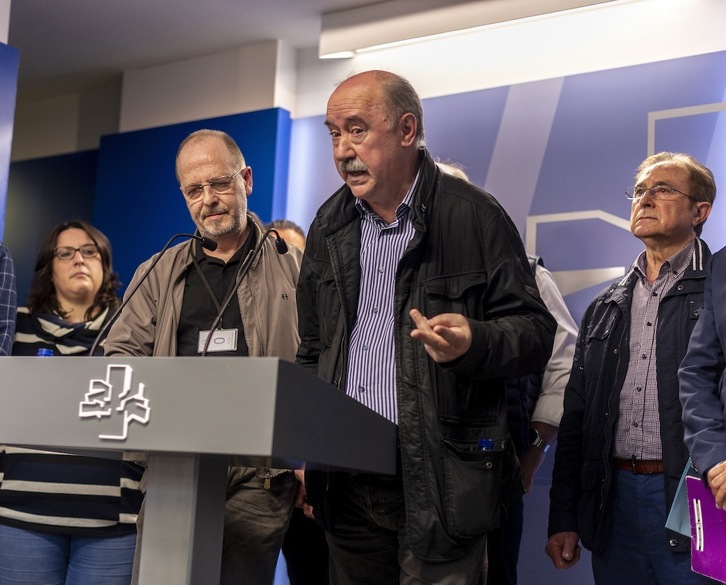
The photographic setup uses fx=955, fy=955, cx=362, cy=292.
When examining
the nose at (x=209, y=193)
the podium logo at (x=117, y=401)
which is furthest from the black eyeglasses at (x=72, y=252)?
the podium logo at (x=117, y=401)

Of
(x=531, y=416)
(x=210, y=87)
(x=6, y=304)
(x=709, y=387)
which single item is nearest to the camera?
(x=709, y=387)

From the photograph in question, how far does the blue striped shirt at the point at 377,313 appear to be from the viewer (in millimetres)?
2109

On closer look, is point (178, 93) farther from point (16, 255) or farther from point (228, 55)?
point (16, 255)

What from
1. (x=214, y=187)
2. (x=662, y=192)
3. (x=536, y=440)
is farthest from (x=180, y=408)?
(x=662, y=192)

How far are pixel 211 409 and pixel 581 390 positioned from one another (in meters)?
1.89

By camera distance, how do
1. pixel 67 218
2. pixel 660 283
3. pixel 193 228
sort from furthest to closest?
pixel 67 218 → pixel 193 228 → pixel 660 283

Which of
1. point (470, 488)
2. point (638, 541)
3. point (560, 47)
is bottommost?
point (638, 541)

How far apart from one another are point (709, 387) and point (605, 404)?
0.56 m

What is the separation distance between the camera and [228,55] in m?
5.99

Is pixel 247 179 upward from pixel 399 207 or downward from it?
upward

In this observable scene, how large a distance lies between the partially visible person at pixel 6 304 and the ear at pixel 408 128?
1841 millimetres

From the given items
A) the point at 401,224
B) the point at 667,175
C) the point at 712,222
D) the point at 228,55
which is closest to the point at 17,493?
the point at 401,224

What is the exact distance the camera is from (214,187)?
292 centimetres

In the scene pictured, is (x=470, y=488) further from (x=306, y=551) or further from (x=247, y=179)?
(x=306, y=551)
